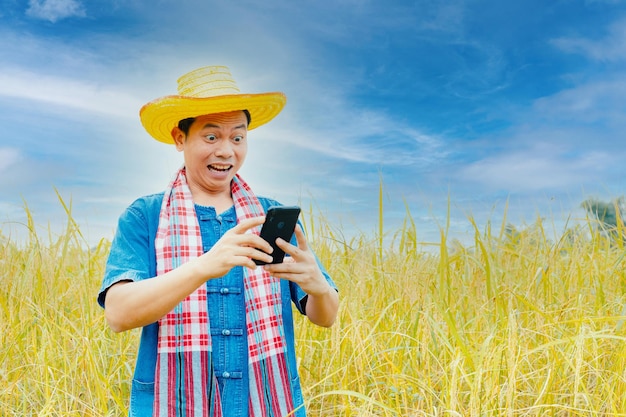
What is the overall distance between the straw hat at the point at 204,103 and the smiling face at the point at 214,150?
0.04 m

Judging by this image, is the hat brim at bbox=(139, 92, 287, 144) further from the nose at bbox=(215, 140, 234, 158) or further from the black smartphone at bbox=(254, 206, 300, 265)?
the black smartphone at bbox=(254, 206, 300, 265)

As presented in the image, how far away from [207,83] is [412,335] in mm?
1849

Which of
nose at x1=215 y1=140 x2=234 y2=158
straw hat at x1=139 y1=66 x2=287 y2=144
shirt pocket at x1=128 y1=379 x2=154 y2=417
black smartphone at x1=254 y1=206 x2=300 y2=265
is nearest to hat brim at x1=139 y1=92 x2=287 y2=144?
straw hat at x1=139 y1=66 x2=287 y2=144

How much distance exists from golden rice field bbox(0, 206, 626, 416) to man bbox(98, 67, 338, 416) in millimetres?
581

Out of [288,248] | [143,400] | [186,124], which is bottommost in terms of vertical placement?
[143,400]

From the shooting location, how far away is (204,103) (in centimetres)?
208

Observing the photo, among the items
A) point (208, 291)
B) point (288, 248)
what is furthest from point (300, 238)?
point (208, 291)

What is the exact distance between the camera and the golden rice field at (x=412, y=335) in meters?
2.83

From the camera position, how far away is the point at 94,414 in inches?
119

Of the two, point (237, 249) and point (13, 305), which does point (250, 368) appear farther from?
point (13, 305)

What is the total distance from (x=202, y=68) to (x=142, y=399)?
43.9 inches

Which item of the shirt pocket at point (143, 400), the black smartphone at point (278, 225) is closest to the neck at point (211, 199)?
the black smartphone at point (278, 225)

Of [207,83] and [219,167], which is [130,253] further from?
[207,83]

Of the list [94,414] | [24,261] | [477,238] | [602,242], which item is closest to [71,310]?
[24,261]
